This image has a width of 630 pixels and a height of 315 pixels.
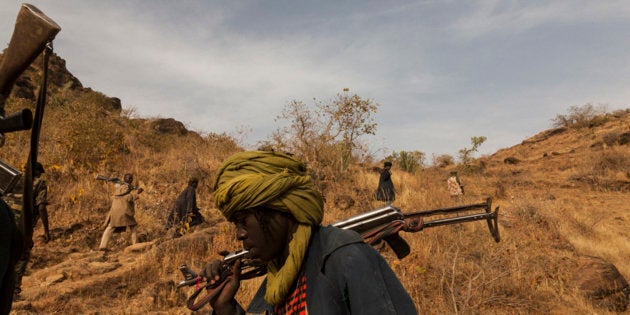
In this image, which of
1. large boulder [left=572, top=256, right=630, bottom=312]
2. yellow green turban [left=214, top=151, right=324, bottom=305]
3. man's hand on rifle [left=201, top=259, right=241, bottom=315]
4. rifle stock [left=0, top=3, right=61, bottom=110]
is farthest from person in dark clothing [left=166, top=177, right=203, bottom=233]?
yellow green turban [left=214, top=151, right=324, bottom=305]

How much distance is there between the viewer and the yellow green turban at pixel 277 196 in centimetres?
134

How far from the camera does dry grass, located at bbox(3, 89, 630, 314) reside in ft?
16.8

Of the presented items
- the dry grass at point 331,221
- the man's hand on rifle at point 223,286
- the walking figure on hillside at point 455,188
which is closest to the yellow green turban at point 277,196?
the man's hand on rifle at point 223,286

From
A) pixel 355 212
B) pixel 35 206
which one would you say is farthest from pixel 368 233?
pixel 355 212

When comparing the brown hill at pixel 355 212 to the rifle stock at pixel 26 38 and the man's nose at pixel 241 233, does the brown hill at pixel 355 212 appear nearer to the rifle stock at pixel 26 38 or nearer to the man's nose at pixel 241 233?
the man's nose at pixel 241 233

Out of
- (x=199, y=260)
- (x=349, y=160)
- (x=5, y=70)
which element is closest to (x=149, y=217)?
(x=199, y=260)

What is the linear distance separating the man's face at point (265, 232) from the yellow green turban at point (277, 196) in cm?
3

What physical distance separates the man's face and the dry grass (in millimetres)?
2982

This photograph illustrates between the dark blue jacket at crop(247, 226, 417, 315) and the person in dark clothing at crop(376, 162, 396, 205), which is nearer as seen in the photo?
the dark blue jacket at crop(247, 226, 417, 315)

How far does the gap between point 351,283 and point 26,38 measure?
150cm

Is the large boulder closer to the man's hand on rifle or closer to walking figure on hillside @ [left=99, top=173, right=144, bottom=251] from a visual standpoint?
the man's hand on rifle

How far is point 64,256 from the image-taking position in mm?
7820

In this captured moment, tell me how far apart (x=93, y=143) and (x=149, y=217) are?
4.73m

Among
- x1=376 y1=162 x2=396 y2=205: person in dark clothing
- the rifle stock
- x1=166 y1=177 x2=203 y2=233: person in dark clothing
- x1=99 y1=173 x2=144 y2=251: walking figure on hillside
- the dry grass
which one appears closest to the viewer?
the rifle stock
